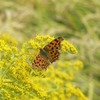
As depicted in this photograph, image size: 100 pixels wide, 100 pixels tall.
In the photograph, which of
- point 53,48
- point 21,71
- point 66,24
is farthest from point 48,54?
point 66,24

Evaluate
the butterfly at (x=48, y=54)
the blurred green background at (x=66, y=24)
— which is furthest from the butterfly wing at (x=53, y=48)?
the blurred green background at (x=66, y=24)

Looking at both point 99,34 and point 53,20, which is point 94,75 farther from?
point 53,20

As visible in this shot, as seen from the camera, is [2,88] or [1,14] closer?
[2,88]

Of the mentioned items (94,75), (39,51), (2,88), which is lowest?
(2,88)

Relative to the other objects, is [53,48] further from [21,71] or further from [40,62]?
[21,71]

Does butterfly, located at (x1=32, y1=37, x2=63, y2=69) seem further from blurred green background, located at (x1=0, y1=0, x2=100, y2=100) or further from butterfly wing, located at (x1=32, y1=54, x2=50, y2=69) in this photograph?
blurred green background, located at (x1=0, y1=0, x2=100, y2=100)

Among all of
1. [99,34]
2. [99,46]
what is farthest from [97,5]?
[99,46]

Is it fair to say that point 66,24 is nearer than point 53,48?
No

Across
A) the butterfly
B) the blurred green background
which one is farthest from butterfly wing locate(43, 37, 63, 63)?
the blurred green background
